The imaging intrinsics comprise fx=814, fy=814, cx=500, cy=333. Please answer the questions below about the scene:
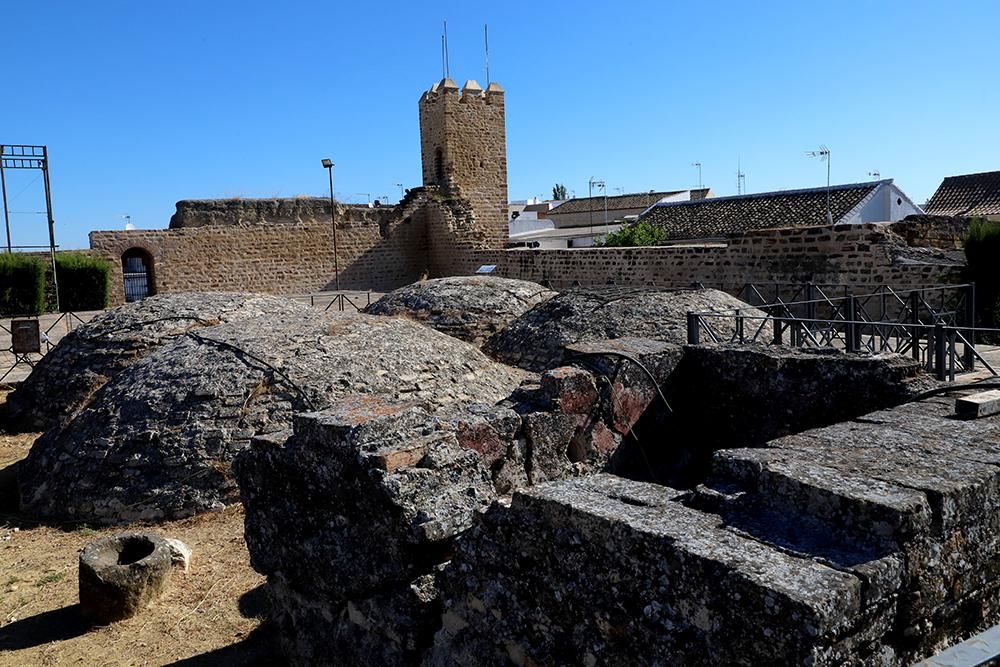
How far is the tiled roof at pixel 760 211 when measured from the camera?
25812mm

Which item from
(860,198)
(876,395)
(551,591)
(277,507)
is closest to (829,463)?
(551,591)

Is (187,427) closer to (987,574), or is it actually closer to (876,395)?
(876,395)

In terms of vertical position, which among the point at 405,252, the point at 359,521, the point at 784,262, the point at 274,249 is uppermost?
the point at 274,249

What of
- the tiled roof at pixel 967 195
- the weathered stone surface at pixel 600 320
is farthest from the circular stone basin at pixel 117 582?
the tiled roof at pixel 967 195

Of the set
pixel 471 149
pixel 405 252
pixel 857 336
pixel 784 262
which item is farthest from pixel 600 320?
pixel 405 252

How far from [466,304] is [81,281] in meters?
14.3

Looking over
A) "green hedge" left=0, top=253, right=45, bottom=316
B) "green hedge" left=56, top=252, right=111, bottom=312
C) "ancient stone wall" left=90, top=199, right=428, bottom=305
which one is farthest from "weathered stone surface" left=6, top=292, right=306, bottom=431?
"ancient stone wall" left=90, top=199, right=428, bottom=305

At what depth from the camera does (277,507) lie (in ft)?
14.3

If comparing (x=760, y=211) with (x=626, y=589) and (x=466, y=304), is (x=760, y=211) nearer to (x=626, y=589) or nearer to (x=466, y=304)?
(x=466, y=304)

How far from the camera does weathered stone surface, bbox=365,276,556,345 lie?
37.1ft

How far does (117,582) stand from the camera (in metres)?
5.16

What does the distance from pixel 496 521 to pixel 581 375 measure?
1.79 meters

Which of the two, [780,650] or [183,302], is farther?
[183,302]

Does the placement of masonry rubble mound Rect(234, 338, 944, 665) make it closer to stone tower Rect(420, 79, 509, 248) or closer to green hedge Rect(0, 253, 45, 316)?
green hedge Rect(0, 253, 45, 316)
